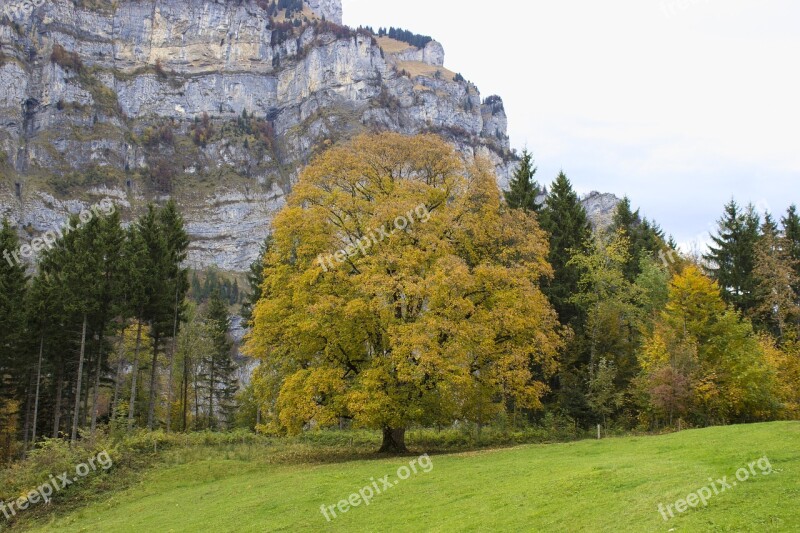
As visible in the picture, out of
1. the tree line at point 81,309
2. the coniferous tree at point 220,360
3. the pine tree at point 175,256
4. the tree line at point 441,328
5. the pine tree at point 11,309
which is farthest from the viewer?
the coniferous tree at point 220,360

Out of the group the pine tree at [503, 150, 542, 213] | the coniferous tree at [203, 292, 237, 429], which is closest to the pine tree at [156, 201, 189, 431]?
the coniferous tree at [203, 292, 237, 429]

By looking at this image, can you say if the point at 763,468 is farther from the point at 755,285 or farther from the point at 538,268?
the point at 755,285

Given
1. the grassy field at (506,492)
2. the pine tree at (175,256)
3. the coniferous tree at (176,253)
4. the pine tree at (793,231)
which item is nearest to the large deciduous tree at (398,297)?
the grassy field at (506,492)

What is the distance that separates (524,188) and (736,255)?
838 inches

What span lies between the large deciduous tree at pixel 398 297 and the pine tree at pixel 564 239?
12.2m

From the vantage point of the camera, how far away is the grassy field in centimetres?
1168

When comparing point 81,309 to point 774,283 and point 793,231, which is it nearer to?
point 774,283

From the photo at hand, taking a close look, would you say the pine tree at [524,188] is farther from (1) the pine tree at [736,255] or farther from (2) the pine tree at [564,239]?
(1) the pine tree at [736,255]

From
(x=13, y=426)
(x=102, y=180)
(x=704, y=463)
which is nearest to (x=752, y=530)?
(x=704, y=463)

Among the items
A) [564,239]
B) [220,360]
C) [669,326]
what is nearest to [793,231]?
[564,239]

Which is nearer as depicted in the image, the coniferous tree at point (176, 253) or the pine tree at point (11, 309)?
the pine tree at point (11, 309)

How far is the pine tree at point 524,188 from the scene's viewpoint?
46.4m

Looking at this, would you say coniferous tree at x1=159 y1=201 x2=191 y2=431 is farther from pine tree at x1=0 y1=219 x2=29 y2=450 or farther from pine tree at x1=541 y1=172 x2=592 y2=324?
pine tree at x1=541 y1=172 x2=592 y2=324

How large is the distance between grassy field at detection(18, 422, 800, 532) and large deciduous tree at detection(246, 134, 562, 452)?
2863 mm
